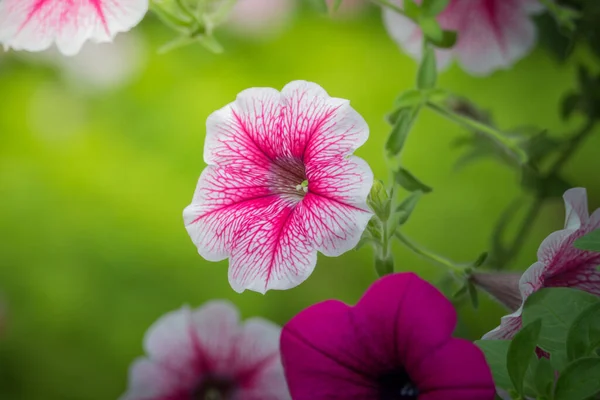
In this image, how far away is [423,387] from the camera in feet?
1.03

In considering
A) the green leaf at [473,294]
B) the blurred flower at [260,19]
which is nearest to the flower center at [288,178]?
the green leaf at [473,294]

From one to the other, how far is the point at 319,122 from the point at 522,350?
0.40 ft

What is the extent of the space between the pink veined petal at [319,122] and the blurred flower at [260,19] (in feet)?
3.36

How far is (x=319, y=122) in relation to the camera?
1.08 ft

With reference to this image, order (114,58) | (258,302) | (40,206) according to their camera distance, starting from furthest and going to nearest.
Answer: (114,58), (40,206), (258,302)

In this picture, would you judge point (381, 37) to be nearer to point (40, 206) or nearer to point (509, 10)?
point (40, 206)

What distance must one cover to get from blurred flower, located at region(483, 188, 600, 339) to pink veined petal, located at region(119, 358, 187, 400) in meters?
0.22

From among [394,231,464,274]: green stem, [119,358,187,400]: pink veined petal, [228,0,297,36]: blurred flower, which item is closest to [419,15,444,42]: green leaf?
[394,231,464,274]: green stem

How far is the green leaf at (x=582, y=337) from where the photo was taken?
0.99 ft

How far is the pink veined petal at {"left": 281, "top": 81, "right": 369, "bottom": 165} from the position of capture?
319mm

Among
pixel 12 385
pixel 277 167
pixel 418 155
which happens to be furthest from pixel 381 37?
pixel 277 167

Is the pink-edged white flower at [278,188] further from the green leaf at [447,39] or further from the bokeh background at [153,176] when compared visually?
the bokeh background at [153,176]

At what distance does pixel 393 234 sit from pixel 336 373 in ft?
0.23

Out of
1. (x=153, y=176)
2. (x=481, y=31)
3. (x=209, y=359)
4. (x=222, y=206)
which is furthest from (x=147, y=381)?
(x=153, y=176)
